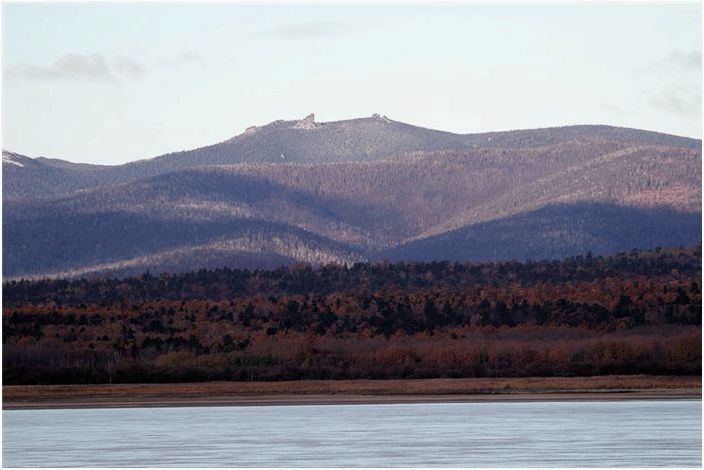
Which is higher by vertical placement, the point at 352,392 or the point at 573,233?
the point at 573,233

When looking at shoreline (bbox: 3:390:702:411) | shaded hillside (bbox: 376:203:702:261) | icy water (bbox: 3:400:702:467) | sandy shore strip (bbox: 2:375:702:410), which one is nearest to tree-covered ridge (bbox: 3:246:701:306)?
shaded hillside (bbox: 376:203:702:261)

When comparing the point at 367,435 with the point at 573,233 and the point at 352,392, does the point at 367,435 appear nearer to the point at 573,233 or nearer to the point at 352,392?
the point at 352,392

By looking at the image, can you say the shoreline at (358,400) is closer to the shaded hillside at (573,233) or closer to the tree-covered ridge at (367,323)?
the tree-covered ridge at (367,323)

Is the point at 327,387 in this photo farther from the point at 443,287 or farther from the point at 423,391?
the point at 443,287

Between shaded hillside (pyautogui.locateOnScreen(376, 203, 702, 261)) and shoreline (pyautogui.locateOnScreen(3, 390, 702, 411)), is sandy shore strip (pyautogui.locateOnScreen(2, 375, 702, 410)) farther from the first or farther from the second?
shaded hillside (pyautogui.locateOnScreen(376, 203, 702, 261))

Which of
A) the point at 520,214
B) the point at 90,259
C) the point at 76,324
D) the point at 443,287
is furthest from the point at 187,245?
the point at 76,324

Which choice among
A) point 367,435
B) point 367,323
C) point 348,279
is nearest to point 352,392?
point 367,435

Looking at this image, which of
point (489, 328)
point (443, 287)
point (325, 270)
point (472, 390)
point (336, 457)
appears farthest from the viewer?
point (325, 270)
